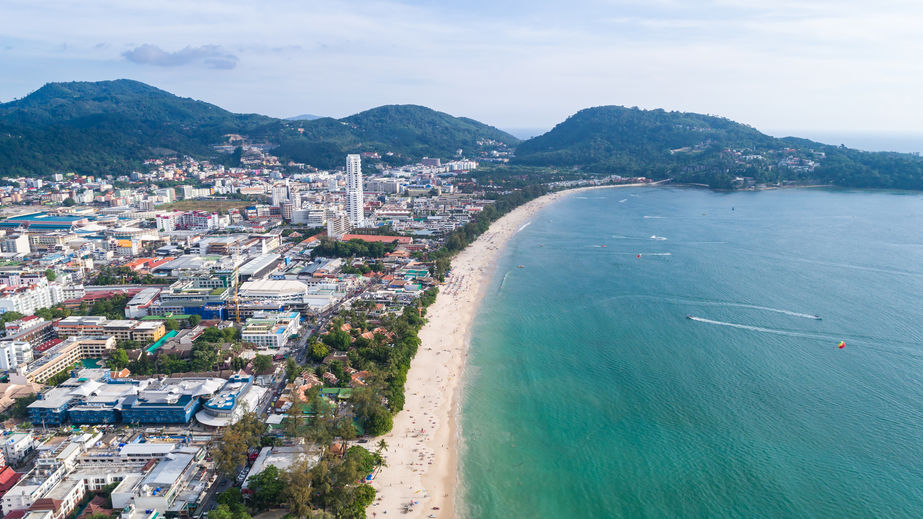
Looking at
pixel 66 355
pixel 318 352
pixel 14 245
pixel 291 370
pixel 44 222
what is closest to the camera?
pixel 291 370

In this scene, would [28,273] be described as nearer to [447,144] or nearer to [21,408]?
[21,408]

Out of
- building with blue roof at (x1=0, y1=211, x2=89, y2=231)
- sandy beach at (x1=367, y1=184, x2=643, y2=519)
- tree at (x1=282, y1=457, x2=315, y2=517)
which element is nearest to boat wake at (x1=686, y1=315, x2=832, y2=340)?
sandy beach at (x1=367, y1=184, x2=643, y2=519)

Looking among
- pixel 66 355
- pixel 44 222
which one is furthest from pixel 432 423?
pixel 44 222

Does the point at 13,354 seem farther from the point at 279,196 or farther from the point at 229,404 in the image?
the point at 279,196

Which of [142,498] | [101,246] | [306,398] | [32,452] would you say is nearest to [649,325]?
[306,398]

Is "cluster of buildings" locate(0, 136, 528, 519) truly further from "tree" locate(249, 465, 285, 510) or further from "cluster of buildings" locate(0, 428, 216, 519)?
"tree" locate(249, 465, 285, 510)

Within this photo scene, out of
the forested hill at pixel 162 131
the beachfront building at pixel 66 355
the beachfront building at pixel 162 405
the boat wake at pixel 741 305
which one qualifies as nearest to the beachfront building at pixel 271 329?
the beachfront building at pixel 162 405

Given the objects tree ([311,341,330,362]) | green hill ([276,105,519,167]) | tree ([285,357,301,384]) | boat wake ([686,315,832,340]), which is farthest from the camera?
green hill ([276,105,519,167])
